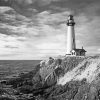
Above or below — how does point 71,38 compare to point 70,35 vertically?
below

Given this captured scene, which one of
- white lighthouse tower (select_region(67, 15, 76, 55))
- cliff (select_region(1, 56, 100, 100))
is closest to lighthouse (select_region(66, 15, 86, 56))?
white lighthouse tower (select_region(67, 15, 76, 55))

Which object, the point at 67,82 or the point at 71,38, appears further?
the point at 71,38

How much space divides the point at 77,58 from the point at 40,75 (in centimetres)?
1327

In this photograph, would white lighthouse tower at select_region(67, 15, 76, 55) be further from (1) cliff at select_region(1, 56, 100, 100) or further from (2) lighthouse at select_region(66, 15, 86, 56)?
(1) cliff at select_region(1, 56, 100, 100)

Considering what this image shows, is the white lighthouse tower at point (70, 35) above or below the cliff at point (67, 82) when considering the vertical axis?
above

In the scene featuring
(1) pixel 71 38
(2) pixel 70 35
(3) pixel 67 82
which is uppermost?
(2) pixel 70 35

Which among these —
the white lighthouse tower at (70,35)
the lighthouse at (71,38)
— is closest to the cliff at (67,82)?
the lighthouse at (71,38)

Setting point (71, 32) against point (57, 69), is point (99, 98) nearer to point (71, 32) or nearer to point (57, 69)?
point (57, 69)

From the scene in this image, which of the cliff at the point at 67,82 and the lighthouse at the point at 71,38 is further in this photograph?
the lighthouse at the point at 71,38

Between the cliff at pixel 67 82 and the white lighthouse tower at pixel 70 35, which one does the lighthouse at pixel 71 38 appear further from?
the cliff at pixel 67 82

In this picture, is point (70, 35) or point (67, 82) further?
point (70, 35)

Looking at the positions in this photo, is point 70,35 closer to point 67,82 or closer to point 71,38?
point 71,38

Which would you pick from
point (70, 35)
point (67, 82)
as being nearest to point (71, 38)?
point (70, 35)

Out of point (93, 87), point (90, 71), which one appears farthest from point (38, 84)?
point (93, 87)
